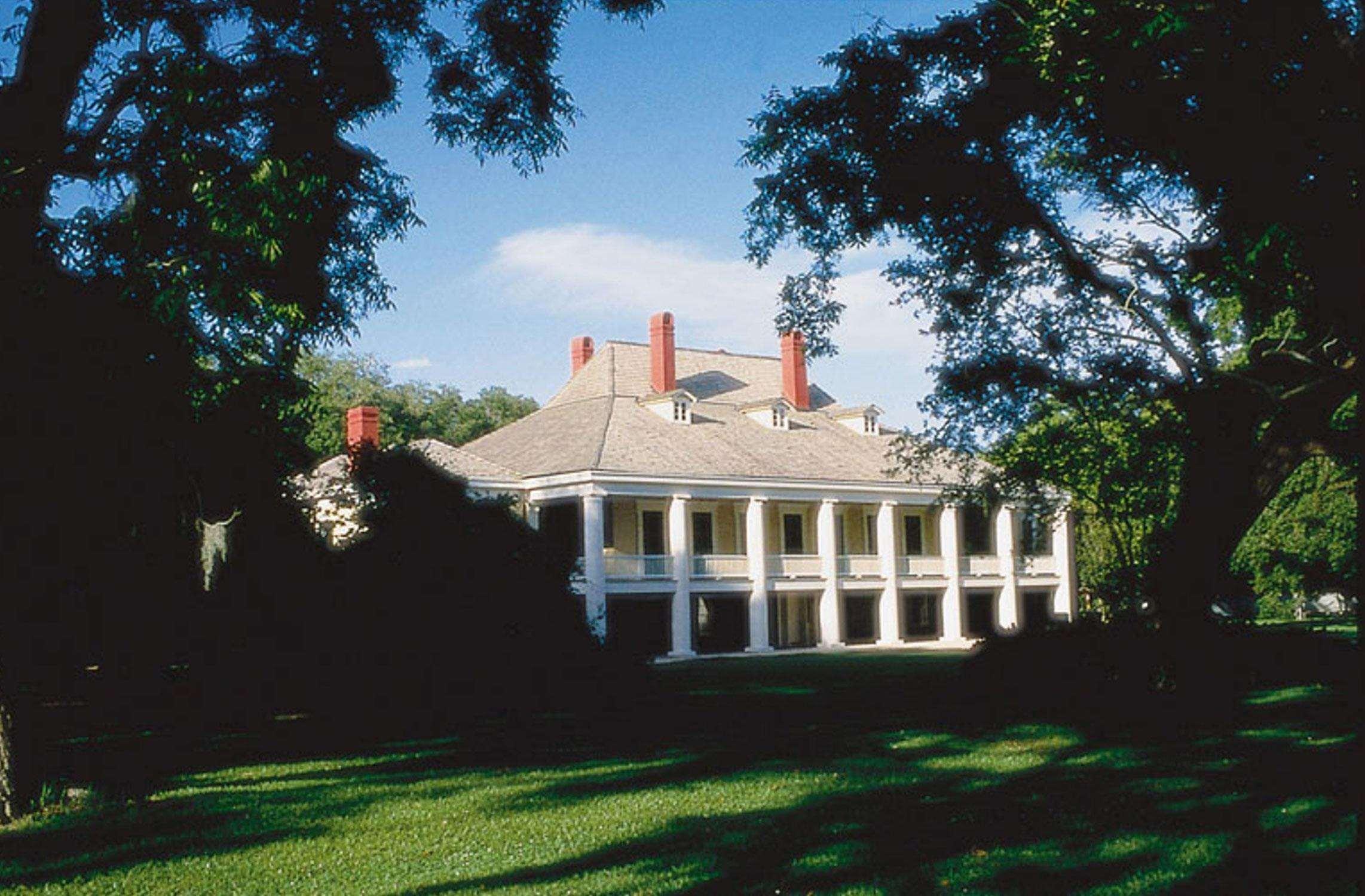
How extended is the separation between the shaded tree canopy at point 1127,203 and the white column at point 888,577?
25646 millimetres

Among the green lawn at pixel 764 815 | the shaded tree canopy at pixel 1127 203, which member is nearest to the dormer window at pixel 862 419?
the shaded tree canopy at pixel 1127 203

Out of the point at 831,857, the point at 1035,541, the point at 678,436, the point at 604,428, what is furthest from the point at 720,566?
the point at 831,857

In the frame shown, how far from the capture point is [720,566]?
44.1 meters

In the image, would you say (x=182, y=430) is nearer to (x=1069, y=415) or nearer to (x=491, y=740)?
(x=491, y=740)

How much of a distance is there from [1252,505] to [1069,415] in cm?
984

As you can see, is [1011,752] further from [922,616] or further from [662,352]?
[922,616]

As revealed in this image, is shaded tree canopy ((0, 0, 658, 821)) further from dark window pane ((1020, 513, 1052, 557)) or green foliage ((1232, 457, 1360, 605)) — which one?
dark window pane ((1020, 513, 1052, 557))

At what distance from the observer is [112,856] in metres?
9.36

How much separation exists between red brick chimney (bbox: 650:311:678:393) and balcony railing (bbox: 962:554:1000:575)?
14362 mm

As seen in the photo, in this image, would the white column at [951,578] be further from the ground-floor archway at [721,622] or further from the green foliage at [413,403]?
the green foliage at [413,403]

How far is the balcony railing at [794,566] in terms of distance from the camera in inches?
1788

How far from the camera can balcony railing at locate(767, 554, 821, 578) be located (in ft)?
149

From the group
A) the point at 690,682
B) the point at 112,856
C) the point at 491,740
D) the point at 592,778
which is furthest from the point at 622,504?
the point at 112,856

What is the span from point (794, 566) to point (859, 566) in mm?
3392
